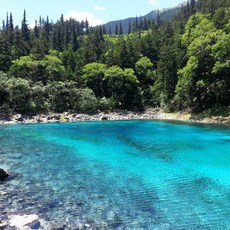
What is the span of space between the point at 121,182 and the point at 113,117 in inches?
1985

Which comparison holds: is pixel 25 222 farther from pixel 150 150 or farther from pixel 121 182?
pixel 150 150

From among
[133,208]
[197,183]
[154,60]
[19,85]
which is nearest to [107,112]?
[19,85]

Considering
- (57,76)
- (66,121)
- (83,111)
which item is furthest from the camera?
(57,76)

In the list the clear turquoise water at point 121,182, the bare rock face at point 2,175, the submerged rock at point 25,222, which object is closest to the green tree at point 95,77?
the clear turquoise water at point 121,182

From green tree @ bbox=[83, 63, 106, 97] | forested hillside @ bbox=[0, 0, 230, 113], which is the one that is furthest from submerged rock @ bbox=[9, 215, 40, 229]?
green tree @ bbox=[83, 63, 106, 97]

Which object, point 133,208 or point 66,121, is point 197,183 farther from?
point 66,121

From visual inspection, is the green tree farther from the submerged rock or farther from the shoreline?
the submerged rock

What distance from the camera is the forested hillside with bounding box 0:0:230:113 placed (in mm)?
63469

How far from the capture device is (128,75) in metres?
80.8

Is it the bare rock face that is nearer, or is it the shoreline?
the bare rock face

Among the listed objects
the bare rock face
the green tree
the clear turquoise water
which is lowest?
the clear turquoise water

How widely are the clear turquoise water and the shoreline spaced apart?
21.0 meters

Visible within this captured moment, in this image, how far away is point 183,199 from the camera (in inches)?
683

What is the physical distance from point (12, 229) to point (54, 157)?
15640 mm
